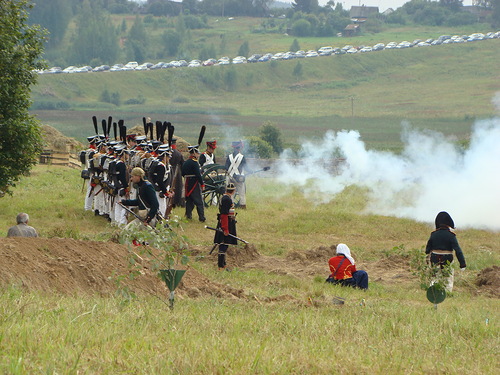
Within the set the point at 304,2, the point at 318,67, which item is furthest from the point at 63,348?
the point at 304,2

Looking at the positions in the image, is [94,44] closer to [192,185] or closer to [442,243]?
[192,185]

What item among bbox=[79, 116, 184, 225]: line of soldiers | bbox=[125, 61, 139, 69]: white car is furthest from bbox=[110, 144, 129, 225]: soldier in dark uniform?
bbox=[125, 61, 139, 69]: white car

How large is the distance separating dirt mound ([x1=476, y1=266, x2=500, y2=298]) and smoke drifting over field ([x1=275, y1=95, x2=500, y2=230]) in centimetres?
569

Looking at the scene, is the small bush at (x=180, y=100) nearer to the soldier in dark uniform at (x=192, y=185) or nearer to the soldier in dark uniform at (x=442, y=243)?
the soldier in dark uniform at (x=192, y=185)

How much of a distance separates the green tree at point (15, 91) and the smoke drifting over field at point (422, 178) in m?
9.26

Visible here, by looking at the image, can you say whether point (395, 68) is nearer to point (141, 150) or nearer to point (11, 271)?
point (141, 150)

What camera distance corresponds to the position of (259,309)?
9.69m

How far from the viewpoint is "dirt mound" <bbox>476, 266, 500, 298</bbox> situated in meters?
13.0

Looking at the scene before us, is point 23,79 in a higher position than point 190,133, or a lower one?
higher

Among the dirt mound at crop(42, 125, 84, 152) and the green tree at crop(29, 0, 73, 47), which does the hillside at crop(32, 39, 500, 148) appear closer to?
the green tree at crop(29, 0, 73, 47)

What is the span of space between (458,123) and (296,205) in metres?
47.9

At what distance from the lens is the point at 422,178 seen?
22281 mm

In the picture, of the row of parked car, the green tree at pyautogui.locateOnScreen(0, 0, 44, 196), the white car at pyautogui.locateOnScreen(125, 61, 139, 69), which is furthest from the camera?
the white car at pyautogui.locateOnScreen(125, 61, 139, 69)

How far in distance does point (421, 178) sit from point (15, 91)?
11.3 m
